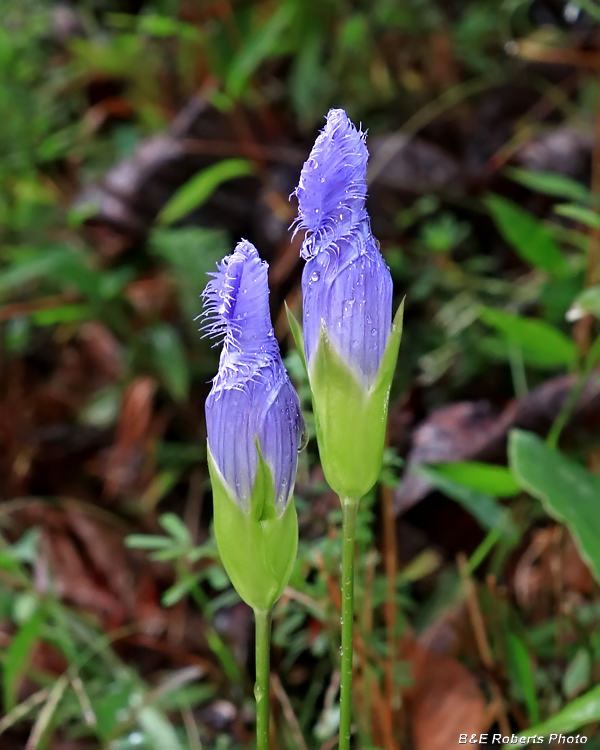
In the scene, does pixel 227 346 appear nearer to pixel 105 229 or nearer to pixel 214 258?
pixel 214 258

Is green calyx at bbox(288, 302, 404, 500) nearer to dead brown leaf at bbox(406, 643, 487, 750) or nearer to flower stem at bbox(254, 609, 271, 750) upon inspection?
flower stem at bbox(254, 609, 271, 750)

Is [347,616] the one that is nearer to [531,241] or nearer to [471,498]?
[471,498]

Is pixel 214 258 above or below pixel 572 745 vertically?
above

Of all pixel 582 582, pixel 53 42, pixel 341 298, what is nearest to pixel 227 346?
pixel 341 298

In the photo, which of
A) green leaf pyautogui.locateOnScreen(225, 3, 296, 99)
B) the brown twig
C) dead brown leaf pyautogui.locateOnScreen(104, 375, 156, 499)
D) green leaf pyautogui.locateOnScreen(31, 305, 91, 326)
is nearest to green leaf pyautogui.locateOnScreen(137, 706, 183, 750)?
the brown twig

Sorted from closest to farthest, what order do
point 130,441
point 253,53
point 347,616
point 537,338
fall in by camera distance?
point 347,616 < point 537,338 < point 130,441 < point 253,53

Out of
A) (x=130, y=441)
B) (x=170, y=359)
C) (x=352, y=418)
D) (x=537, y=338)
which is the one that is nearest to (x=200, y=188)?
(x=170, y=359)
